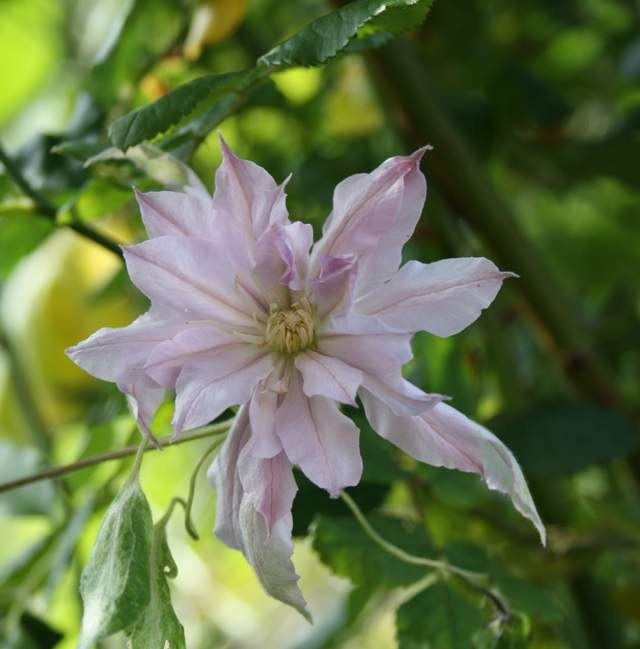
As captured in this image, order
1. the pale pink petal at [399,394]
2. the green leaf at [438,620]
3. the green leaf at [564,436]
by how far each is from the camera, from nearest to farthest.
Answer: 1. the pale pink petal at [399,394]
2. the green leaf at [438,620]
3. the green leaf at [564,436]

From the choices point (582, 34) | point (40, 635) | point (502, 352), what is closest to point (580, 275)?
point (582, 34)

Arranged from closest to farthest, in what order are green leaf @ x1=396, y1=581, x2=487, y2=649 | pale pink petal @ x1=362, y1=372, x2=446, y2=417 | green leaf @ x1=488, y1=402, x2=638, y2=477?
pale pink petal @ x1=362, y1=372, x2=446, y2=417, green leaf @ x1=396, y1=581, x2=487, y2=649, green leaf @ x1=488, y1=402, x2=638, y2=477

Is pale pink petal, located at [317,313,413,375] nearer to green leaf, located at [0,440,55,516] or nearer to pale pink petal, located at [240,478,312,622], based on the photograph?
pale pink petal, located at [240,478,312,622]

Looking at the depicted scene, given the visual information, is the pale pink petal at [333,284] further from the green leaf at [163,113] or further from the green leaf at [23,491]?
the green leaf at [23,491]

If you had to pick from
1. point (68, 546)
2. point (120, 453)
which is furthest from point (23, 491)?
point (120, 453)

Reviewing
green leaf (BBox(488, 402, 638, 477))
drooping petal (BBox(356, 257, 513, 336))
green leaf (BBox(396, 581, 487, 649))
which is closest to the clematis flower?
drooping petal (BBox(356, 257, 513, 336))

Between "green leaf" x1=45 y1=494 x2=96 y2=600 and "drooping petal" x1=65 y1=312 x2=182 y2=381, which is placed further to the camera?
"green leaf" x1=45 y1=494 x2=96 y2=600

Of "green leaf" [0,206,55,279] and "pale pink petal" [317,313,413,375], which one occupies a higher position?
"pale pink petal" [317,313,413,375]

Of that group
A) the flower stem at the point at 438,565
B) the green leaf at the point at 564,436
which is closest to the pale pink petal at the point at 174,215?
the flower stem at the point at 438,565
